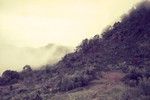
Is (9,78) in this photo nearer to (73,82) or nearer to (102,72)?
(73,82)

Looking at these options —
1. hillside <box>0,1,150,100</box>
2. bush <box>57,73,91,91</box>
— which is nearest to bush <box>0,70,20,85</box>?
hillside <box>0,1,150,100</box>

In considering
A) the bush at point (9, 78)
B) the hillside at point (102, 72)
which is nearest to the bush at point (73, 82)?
the hillside at point (102, 72)

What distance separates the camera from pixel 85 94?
2544 inches

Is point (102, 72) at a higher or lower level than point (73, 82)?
higher

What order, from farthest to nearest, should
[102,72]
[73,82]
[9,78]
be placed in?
[9,78] → [102,72] → [73,82]

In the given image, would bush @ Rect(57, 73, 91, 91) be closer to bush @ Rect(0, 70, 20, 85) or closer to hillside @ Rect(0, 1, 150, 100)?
hillside @ Rect(0, 1, 150, 100)

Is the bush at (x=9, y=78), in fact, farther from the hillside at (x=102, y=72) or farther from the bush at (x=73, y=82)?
the bush at (x=73, y=82)

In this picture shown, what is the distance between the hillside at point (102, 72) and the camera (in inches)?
2539

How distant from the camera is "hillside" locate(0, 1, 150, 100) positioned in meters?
64.5

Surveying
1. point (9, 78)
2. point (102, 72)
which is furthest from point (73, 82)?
point (9, 78)

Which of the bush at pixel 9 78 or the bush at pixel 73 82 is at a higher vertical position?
the bush at pixel 9 78

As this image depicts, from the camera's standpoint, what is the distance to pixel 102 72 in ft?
243

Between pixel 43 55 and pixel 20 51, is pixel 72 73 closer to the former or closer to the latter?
pixel 43 55

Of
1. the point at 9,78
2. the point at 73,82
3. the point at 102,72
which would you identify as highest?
the point at 9,78
